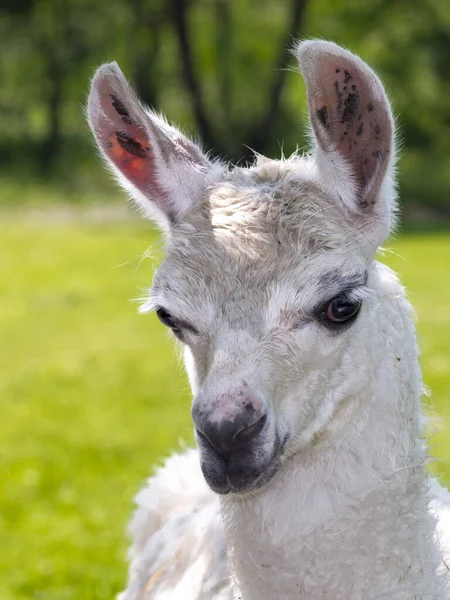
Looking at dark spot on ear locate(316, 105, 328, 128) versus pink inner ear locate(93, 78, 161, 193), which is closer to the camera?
dark spot on ear locate(316, 105, 328, 128)

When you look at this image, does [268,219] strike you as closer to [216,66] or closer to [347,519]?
[347,519]

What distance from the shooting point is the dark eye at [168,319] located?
2.64 m

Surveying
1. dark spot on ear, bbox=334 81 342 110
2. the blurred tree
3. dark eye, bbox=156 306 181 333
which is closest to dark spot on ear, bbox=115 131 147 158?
dark eye, bbox=156 306 181 333

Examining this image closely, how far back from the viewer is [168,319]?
267 centimetres

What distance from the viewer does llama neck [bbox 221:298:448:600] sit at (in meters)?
2.60

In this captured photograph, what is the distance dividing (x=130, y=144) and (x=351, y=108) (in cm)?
67

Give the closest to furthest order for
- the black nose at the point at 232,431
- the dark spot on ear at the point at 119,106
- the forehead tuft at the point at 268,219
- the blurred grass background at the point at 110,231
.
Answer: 1. the black nose at the point at 232,431
2. the forehead tuft at the point at 268,219
3. the dark spot on ear at the point at 119,106
4. the blurred grass background at the point at 110,231

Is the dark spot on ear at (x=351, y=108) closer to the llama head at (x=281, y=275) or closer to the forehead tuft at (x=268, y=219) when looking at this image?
the llama head at (x=281, y=275)

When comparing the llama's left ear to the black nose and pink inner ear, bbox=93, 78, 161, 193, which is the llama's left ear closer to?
pink inner ear, bbox=93, 78, 161, 193

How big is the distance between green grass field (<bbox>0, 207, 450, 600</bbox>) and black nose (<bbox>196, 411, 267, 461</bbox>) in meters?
0.93

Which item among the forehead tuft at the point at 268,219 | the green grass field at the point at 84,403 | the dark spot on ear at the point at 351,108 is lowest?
the forehead tuft at the point at 268,219

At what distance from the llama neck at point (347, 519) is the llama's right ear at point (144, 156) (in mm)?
762

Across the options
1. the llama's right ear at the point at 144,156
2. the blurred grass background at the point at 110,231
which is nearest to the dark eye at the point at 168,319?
the llama's right ear at the point at 144,156

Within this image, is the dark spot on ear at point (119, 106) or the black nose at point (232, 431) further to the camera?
the dark spot on ear at point (119, 106)
